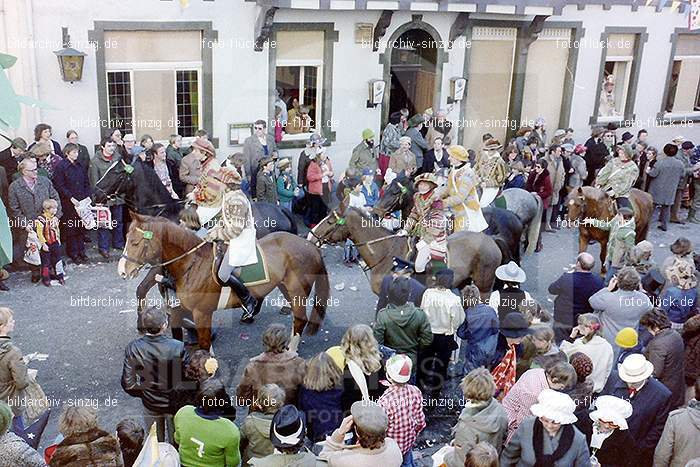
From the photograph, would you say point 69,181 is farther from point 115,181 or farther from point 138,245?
point 138,245

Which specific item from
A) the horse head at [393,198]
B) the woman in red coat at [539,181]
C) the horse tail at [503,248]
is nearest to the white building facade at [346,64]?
the woman in red coat at [539,181]

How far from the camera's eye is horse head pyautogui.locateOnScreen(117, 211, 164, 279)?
7777 mm

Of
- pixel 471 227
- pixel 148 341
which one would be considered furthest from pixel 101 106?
pixel 148 341

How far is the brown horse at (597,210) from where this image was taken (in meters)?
11.9

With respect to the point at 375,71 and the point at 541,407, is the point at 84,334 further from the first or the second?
the point at 375,71

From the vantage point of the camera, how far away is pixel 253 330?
31.9ft

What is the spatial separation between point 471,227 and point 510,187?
10.9 feet

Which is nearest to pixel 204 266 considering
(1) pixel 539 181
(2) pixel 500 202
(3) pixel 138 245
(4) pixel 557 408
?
(3) pixel 138 245

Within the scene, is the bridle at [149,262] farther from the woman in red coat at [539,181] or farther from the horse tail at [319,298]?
the woman in red coat at [539,181]

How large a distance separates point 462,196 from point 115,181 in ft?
15.7

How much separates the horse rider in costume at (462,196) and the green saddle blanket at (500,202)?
128 centimetres

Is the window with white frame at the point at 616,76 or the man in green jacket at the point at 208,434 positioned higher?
the window with white frame at the point at 616,76

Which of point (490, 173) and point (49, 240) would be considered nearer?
point (49, 240)

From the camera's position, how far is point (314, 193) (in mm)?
13281
